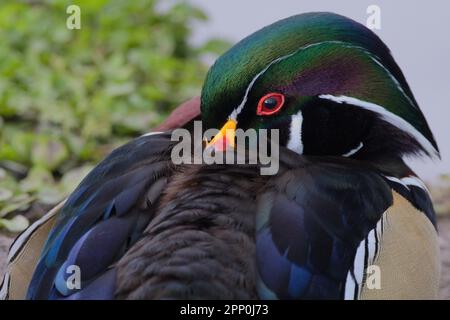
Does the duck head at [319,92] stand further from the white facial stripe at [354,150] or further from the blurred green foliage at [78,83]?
the blurred green foliage at [78,83]

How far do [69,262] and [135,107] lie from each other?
7.59 ft

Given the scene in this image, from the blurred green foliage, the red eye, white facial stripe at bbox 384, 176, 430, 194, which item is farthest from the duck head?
the blurred green foliage

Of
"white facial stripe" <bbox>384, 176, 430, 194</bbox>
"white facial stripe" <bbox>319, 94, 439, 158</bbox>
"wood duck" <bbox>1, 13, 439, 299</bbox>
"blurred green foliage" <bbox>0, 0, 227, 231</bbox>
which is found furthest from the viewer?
"blurred green foliage" <bbox>0, 0, 227, 231</bbox>

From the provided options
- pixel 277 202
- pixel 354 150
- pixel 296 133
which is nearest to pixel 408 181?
pixel 354 150

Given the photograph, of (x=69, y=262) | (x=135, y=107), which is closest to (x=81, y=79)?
(x=135, y=107)

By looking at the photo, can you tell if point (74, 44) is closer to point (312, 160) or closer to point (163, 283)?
point (312, 160)

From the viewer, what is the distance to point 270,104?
10.2 ft

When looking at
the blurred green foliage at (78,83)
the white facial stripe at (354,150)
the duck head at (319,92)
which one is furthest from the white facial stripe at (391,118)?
the blurred green foliage at (78,83)

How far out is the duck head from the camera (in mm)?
3102

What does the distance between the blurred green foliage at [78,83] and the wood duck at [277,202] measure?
108 centimetres

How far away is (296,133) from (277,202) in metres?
0.46

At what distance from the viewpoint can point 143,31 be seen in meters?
5.61

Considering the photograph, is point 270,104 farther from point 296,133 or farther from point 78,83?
point 78,83

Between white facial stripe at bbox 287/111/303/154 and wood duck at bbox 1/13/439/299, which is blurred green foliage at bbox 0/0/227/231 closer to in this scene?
wood duck at bbox 1/13/439/299
